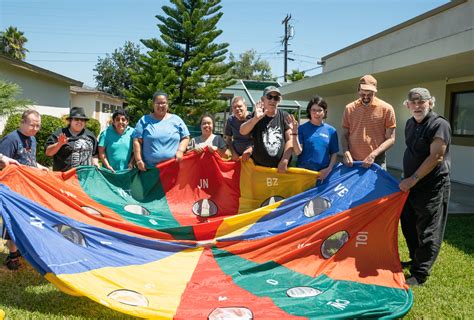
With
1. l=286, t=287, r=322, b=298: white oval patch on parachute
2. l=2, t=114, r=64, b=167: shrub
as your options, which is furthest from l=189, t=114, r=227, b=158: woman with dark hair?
l=2, t=114, r=64, b=167: shrub

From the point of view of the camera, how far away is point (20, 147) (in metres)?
4.35

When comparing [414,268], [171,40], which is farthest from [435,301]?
[171,40]

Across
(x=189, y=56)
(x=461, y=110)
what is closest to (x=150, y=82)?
(x=189, y=56)

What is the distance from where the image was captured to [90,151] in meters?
4.98

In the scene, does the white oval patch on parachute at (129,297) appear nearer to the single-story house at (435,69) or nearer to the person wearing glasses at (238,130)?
the person wearing glasses at (238,130)

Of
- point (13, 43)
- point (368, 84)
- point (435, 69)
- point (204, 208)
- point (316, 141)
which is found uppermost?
point (13, 43)

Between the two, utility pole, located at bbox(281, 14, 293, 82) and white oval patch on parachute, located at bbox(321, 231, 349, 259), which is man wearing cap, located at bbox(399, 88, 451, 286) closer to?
white oval patch on parachute, located at bbox(321, 231, 349, 259)

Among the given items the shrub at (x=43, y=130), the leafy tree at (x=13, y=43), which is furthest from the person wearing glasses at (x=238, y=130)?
the leafy tree at (x=13, y=43)

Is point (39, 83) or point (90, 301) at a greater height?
point (39, 83)

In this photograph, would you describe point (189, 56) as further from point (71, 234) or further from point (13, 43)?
point (13, 43)

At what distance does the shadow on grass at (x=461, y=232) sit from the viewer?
574cm

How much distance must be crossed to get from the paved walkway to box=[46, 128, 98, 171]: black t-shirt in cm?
641

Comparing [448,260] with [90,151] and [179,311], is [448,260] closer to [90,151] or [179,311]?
[179,311]

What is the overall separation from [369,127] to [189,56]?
17327 mm
